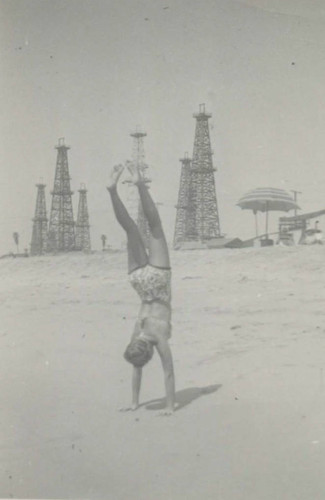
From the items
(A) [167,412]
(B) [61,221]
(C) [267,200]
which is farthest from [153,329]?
(B) [61,221]

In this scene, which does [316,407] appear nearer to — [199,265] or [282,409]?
[282,409]

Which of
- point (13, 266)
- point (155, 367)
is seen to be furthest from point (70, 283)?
point (155, 367)

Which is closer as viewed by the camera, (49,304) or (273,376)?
(273,376)

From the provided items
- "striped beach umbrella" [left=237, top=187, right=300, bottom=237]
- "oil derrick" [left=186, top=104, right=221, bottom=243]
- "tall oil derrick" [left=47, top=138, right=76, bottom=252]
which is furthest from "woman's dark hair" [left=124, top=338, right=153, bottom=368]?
"oil derrick" [left=186, top=104, right=221, bottom=243]

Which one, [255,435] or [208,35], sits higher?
[208,35]

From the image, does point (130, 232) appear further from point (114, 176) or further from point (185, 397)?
point (185, 397)

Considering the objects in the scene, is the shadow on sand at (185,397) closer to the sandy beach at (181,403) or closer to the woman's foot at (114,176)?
the sandy beach at (181,403)
